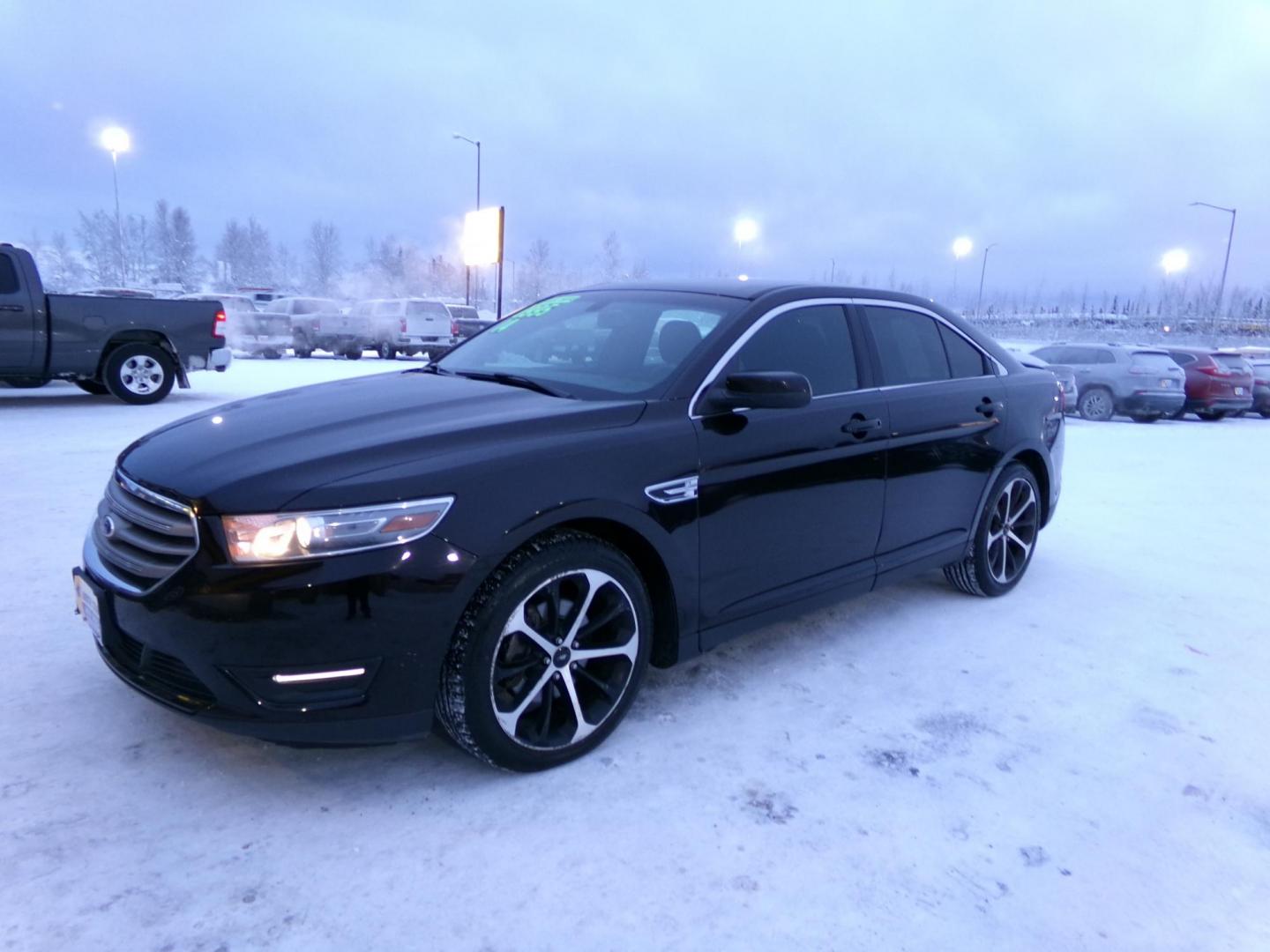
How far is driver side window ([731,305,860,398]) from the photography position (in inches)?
138

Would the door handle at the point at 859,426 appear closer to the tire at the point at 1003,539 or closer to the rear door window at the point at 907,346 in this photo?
the rear door window at the point at 907,346

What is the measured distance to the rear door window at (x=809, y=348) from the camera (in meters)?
3.52

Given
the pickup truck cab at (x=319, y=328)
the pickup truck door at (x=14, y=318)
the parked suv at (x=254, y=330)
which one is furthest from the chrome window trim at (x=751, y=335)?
the parked suv at (x=254, y=330)

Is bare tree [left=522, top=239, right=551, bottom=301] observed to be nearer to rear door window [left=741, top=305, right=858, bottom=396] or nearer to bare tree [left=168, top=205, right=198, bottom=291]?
bare tree [left=168, top=205, right=198, bottom=291]

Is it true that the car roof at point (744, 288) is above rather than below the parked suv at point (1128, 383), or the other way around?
A: above

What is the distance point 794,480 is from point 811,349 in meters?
0.65

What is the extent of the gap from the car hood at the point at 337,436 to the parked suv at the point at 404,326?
73.2ft

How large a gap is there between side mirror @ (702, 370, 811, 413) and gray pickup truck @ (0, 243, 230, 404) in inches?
400

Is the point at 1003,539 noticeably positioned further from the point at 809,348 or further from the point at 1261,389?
the point at 1261,389

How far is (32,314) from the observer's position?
33.5 ft

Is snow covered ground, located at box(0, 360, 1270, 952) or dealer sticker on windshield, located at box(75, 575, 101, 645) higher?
dealer sticker on windshield, located at box(75, 575, 101, 645)

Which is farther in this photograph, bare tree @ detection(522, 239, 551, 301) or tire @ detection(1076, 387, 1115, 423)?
bare tree @ detection(522, 239, 551, 301)

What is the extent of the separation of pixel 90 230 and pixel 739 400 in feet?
324

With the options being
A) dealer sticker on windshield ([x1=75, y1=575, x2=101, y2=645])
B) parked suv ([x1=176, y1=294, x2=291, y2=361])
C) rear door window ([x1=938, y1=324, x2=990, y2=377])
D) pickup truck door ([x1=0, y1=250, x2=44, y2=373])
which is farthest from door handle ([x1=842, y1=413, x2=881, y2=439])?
parked suv ([x1=176, y1=294, x2=291, y2=361])
